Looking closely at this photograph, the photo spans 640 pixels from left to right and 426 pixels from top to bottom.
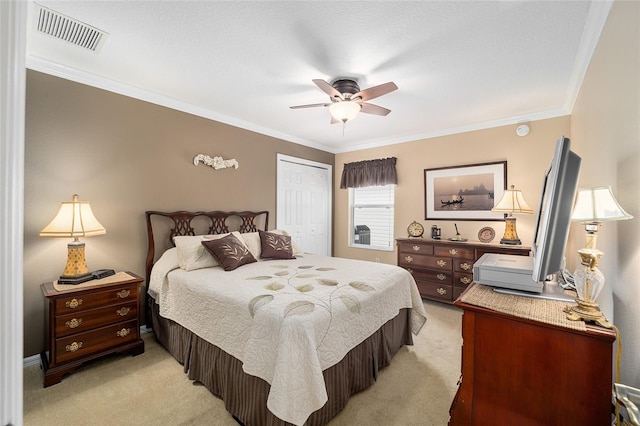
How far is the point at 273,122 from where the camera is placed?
3.95m

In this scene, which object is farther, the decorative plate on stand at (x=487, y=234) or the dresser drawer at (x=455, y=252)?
the decorative plate on stand at (x=487, y=234)

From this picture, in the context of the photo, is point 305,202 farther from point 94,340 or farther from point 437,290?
point 94,340

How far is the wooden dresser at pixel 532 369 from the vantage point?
3.46 ft

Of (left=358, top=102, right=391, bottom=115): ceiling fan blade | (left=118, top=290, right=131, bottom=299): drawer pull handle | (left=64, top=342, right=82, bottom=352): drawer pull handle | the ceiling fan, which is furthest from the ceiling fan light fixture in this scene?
(left=64, top=342, right=82, bottom=352): drawer pull handle

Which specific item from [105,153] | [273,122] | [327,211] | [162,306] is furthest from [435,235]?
[105,153]

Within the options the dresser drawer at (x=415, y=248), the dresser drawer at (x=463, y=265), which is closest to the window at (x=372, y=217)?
the dresser drawer at (x=415, y=248)

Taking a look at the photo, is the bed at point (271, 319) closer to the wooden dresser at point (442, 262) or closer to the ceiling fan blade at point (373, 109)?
the wooden dresser at point (442, 262)

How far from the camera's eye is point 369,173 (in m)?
4.96

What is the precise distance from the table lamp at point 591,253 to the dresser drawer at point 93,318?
3095 millimetres

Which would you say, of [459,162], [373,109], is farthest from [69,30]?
[459,162]

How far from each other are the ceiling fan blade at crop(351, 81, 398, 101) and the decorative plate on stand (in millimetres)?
2587

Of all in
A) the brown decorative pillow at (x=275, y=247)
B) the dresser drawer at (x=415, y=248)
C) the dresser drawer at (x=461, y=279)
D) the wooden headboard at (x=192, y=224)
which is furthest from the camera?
the dresser drawer at (x=415, y=248)

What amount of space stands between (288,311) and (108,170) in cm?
243

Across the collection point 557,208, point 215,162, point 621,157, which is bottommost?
point 557,208
